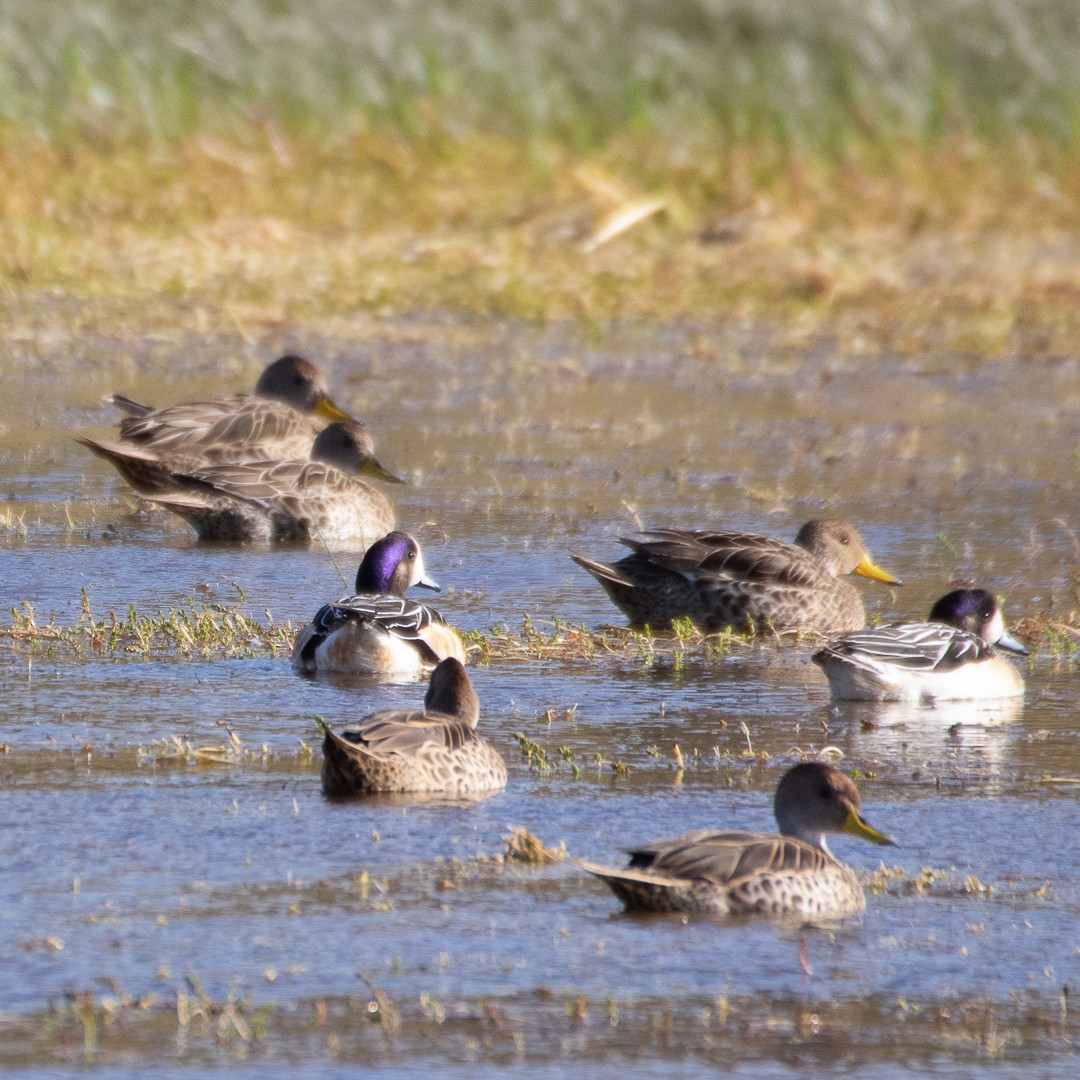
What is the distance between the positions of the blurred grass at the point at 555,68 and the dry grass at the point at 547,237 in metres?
0.70

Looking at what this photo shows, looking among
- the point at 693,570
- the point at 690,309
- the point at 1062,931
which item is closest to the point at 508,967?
the point at 1062,931

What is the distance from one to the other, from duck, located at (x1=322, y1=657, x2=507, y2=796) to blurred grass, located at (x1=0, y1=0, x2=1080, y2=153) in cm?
1736

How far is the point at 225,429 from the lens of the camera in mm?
14742

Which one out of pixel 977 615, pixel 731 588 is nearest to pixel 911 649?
pixel 977 615

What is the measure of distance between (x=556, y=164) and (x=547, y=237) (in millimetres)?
2095

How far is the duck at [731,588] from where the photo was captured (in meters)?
11.2

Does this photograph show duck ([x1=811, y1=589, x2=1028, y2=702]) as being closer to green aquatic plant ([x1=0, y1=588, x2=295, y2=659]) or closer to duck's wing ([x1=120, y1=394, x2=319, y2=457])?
green aquatic plant ([x1=0, y1=588, x2=295, y2=659])

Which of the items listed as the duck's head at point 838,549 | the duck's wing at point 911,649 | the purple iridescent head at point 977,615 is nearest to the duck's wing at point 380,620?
the duck's wing at point 911,649

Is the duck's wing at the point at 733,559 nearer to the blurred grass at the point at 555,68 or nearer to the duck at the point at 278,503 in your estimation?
the duck at the point at 278,503

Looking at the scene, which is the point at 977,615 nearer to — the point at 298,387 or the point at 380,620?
the point at 380,620

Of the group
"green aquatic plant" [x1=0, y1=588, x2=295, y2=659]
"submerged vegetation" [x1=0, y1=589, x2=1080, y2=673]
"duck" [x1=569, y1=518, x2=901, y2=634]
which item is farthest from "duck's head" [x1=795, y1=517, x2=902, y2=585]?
"green aquatic plant" [x1=0, y1=588, x2=295, y2=659]

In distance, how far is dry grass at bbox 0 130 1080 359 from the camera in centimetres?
2080

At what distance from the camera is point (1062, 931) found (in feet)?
22.0

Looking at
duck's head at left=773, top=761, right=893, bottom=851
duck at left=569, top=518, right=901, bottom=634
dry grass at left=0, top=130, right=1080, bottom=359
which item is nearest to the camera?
duck's head at left=773, top=761, right=893, bottom=851
